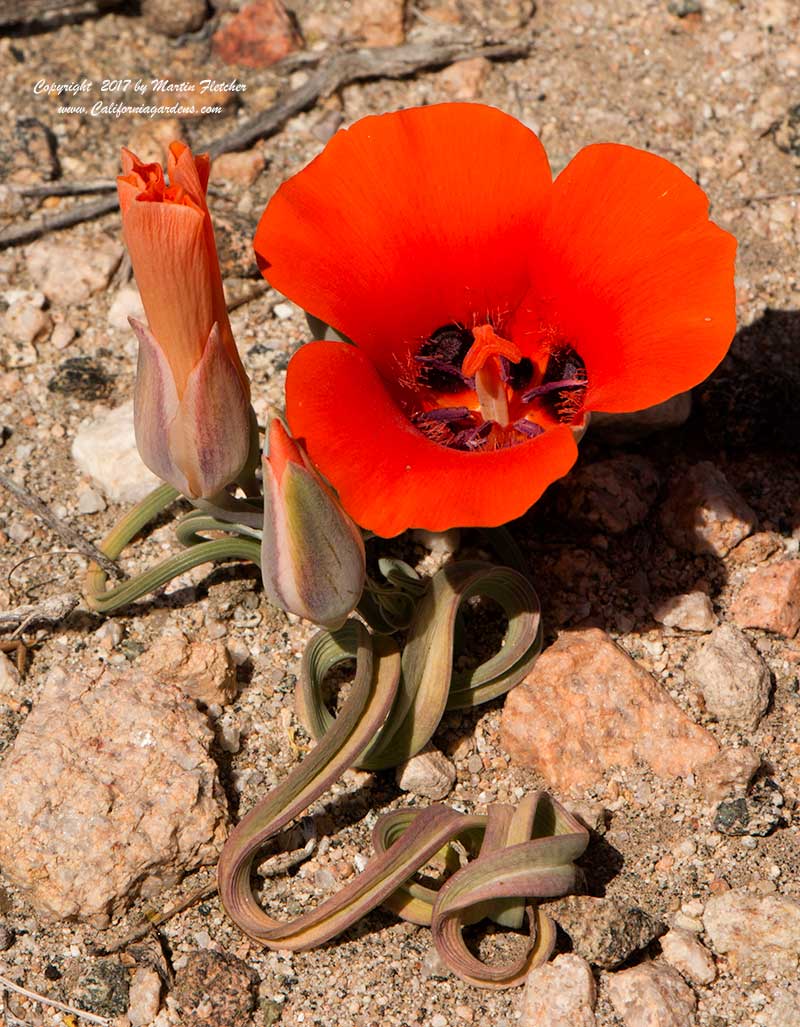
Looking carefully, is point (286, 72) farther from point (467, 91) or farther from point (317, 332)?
point (317, 332)

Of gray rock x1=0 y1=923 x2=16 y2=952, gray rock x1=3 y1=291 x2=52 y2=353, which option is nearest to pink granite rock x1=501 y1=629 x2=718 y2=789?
gray rock x1=0 y1=923 x2=16 y2=952

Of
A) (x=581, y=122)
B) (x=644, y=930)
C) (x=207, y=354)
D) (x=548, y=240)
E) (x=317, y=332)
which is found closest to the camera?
(x=207, y=354)

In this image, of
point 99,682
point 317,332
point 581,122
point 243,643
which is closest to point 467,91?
point 581,122

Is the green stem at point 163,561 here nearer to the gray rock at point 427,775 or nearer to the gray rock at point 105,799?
the gray rock at point 105,799

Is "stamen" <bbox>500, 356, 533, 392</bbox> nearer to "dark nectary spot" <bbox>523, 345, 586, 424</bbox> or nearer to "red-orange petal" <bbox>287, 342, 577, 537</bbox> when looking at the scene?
"dark nectary spot" <bbox>523, 345, 586, 424</bbox>

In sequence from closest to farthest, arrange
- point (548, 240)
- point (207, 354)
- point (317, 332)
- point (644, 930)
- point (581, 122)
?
point (207, 354)
point (644, 930)
point (548, 240)
point (317, 332)
point (581, 122)

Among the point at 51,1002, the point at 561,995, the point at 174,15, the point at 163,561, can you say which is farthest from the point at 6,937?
the point at 174,15

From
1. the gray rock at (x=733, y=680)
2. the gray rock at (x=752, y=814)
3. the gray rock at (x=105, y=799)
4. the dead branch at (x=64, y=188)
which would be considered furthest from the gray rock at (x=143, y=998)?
the dead branch at (x=64, y=188)
